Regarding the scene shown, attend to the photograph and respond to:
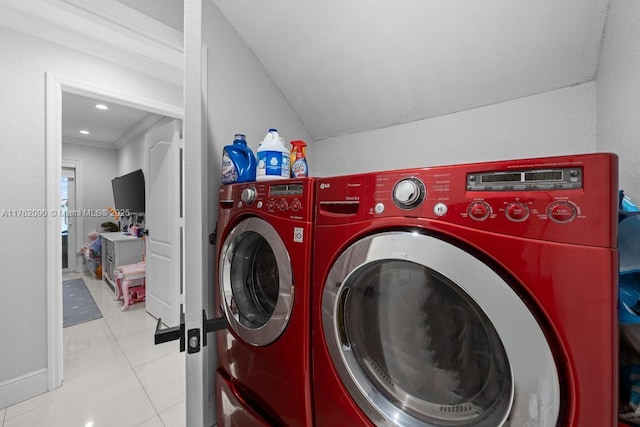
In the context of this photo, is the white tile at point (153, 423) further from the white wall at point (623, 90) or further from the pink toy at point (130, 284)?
the white wall at point (623, 90)

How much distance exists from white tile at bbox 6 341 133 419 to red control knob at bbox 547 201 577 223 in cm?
242

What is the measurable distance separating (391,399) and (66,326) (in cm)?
312

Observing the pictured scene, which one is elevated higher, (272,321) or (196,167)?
(196,167)

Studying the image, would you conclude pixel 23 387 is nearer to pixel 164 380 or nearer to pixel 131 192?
pixel 164 380

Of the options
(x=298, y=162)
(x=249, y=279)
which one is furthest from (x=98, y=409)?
(x=298, y=162)

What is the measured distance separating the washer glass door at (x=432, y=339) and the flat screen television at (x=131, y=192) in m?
3.61

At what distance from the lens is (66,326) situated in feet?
7.81

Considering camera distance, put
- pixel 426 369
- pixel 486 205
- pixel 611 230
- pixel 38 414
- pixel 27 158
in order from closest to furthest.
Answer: pixel 611 230 → pixel 486 205 → pixel 426 369 → pixel 38 414 → pixel 27 158

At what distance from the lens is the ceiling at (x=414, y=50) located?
998 millimetres

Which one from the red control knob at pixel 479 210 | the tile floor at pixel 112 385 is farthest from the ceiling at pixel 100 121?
the red control knob at pixel 479 210

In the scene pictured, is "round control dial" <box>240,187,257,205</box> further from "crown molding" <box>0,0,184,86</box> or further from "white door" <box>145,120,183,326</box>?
"white door" <box>145,120,183,326</box>

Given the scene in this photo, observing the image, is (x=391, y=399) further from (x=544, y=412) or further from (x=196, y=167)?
(x=196, y=167)

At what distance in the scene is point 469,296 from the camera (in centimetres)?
58

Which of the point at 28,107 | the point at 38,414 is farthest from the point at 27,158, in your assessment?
the point at 38,414
